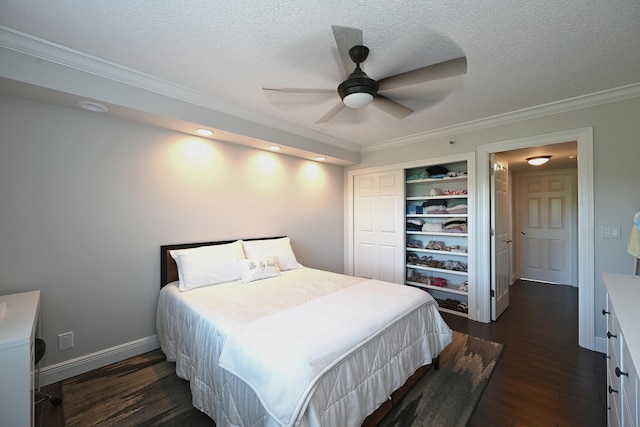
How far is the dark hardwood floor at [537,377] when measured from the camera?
5.64 feet

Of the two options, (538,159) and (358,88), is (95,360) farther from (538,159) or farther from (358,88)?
(538,159)

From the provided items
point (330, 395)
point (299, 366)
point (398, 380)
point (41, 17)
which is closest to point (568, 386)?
point (398, 380)

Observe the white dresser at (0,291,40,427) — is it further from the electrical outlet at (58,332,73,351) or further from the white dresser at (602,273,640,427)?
the white dresser at (602,273,640,427)

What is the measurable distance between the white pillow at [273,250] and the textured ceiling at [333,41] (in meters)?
1.59

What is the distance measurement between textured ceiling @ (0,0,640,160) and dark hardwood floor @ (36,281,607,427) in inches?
98.2

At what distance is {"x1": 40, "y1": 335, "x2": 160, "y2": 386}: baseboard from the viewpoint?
2.04m

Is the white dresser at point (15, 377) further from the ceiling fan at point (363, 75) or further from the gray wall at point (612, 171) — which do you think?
the gray wall at point (612, 171)

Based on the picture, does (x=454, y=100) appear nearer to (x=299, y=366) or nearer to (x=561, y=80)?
(x=561, y=80)

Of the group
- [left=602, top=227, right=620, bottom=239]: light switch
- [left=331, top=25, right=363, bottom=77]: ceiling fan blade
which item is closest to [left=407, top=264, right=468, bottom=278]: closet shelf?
[left=602, top=227, right=620, bottom=239]: light switch

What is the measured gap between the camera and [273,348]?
4.29ft

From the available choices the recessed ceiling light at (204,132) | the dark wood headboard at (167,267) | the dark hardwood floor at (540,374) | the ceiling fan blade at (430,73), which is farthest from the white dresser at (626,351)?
the recessed ceiling light at (204,132)

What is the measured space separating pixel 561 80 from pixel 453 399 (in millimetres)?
2757

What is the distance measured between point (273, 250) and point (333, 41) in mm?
2213

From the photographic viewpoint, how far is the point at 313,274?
9.48 ft
